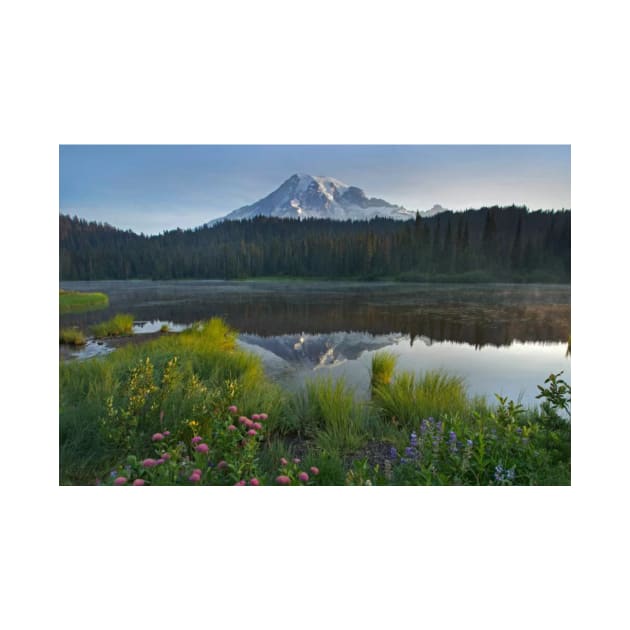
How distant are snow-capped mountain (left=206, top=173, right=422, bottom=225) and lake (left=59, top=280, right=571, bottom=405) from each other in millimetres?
708

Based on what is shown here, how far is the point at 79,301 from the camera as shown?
3.15 metres

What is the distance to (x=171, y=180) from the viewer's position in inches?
126

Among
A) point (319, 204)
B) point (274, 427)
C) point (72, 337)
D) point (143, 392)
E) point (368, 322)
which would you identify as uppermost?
point (319, 204)

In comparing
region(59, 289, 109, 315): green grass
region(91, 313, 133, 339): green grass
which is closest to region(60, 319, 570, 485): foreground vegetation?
region(91, 313, 133, 339): green grass

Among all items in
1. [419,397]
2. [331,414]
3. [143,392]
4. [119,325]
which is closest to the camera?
[143,392]

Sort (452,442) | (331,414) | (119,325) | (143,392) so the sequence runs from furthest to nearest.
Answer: (119,325)
(331,414)
(143,392)
(452,442)

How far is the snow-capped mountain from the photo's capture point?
3217mm

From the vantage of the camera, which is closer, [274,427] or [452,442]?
[452,442]

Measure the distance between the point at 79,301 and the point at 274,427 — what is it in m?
2.04

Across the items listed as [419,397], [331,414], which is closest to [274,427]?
[331,414]

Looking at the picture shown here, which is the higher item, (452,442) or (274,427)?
(452,442)

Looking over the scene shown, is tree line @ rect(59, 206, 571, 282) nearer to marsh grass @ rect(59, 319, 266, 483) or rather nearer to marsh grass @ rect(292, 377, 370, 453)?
marsh grass @ rect(59, 319, 266, 483)

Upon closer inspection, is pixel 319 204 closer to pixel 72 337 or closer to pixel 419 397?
pixel 419 397
